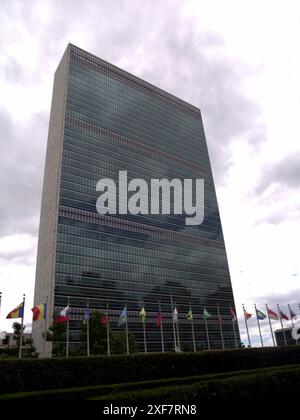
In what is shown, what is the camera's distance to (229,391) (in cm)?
2781

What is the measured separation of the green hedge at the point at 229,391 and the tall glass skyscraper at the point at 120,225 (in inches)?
2758

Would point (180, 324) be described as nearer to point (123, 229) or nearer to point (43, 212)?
point (123, 229)

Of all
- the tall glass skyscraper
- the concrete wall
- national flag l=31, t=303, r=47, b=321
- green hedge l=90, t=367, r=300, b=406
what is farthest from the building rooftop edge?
green hedge l=90, t=367, r=300, b=406

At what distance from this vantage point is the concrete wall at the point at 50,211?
102125mm

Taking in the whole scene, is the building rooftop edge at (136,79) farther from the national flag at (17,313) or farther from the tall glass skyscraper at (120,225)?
the national flag at (17,313)

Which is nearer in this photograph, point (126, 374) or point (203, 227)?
point (126, 374)

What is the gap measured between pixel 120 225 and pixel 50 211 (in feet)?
83.3

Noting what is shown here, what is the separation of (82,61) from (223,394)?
14383 cm

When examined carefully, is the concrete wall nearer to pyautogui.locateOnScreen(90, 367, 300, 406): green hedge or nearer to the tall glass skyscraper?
the tall glass skyscraper

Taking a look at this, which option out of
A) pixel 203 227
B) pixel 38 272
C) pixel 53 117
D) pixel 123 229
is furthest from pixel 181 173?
pixel 38 272

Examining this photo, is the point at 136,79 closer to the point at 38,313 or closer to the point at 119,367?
the point at 38,313

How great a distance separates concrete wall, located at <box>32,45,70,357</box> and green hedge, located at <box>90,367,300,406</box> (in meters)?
74.2

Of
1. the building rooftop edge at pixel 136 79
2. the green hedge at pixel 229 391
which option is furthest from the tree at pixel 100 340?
the building rooftop edge at pixel 136 79
